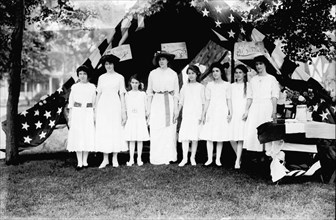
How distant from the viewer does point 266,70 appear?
6852mm

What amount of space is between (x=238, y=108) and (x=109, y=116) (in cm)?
203

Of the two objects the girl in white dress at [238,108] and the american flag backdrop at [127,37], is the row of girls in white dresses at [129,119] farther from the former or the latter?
the american flag backdrop at [127,37]

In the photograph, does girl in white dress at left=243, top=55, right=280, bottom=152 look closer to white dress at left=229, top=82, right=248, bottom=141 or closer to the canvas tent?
white dress at left=229, top=82, right=248, bottom=141

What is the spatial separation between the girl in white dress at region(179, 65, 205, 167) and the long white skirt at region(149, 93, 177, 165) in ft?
0.69

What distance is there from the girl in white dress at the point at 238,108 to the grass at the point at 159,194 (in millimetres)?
403

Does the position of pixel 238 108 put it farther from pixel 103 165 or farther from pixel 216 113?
pixel 103 165

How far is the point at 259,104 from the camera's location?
642cm

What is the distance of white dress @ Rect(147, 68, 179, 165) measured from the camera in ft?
22.8

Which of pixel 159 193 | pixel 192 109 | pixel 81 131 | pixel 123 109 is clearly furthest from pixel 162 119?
pixel 159 193

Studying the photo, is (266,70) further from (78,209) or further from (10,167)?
(10,167)

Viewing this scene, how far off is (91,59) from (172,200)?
358 cm

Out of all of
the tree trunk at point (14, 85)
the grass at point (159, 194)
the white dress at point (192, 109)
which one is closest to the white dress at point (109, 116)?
the grass at point (159, 194)

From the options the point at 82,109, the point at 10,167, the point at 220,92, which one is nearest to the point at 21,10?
the point at 82,109

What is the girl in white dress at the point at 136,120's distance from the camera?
6855 mm
